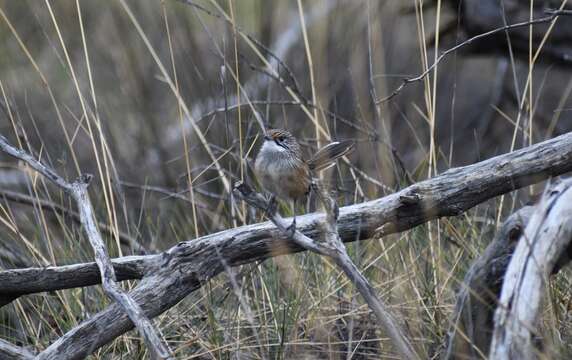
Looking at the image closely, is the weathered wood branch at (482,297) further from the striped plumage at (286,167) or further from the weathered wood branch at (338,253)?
the striped plumage at (286,167)

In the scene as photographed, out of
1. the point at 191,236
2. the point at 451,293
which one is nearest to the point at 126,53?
the point at 191,236

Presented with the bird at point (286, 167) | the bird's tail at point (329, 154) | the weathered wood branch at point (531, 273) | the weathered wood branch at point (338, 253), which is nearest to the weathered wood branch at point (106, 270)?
the weathered wood branch at point (338, 253)

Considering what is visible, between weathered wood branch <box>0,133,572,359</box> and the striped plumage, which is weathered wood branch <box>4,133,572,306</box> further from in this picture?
the striped plumage

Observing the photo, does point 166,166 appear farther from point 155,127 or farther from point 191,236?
point 191,236

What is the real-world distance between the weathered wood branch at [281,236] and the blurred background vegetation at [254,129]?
292mm

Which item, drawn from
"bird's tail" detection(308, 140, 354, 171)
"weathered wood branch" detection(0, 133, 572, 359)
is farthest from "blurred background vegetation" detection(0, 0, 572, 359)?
"weathered wood branch" detection(0, 133, 572, 359)

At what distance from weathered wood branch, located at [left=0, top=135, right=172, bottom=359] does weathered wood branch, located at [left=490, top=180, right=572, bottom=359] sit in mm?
850

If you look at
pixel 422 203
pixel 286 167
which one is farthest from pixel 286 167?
pixel 422 203

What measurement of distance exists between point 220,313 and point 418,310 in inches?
27.3

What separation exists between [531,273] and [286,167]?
0.94m

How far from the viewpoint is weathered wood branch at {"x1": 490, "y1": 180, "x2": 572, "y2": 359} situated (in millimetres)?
2113

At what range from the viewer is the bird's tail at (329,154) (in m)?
2.96

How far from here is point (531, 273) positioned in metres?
2.19

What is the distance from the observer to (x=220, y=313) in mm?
3154
